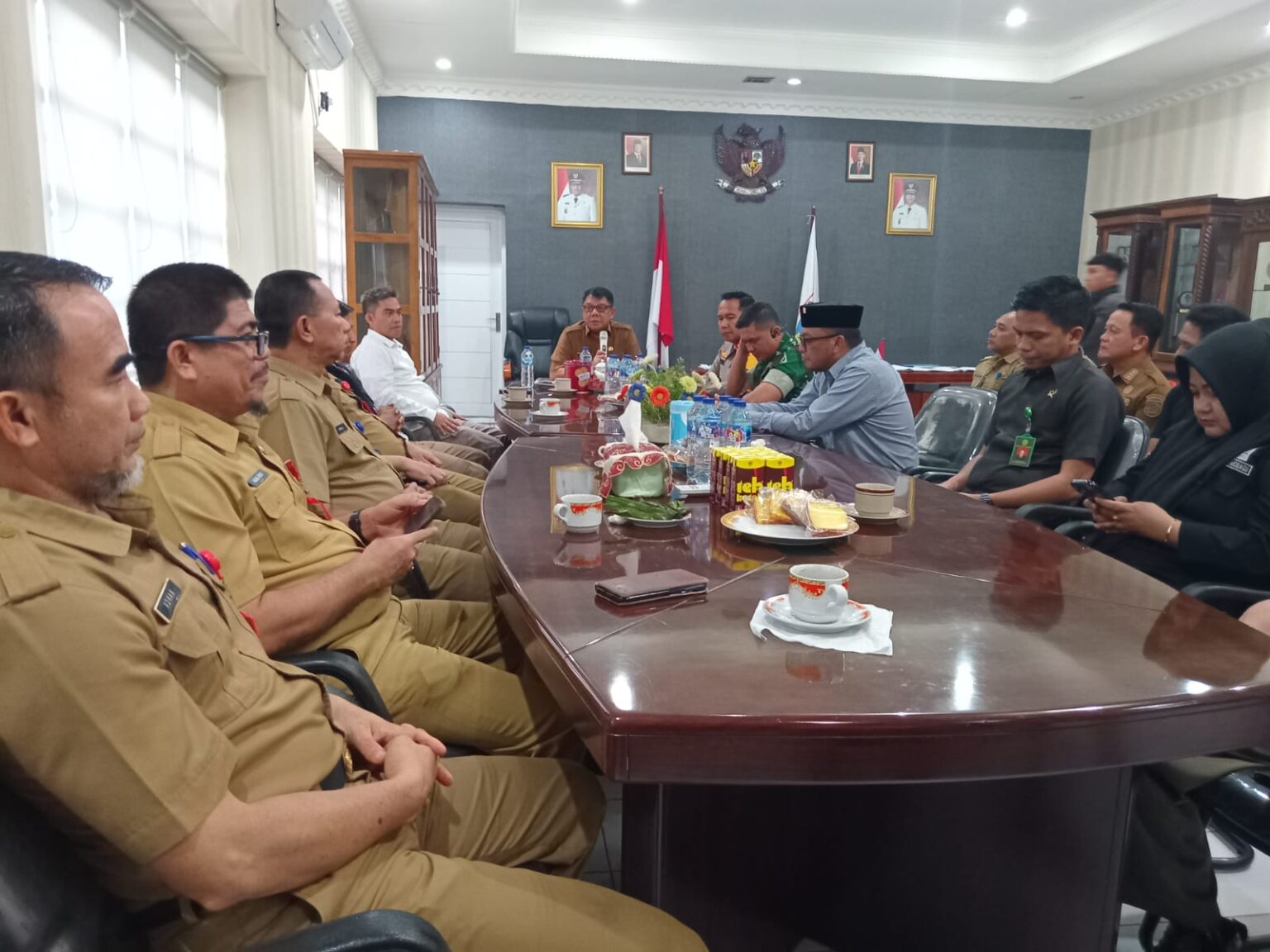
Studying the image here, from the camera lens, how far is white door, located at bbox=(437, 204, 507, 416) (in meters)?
8.11

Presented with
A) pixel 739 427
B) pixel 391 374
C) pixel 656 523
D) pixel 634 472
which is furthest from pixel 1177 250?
pixel 656 523

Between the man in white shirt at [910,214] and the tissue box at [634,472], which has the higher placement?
the man in white shirt at [910,214]

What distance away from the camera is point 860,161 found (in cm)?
821

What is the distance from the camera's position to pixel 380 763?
121cm

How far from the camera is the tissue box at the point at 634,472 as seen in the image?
6.33 ft

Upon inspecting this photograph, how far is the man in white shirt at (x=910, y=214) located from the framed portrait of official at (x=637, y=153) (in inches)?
92.4

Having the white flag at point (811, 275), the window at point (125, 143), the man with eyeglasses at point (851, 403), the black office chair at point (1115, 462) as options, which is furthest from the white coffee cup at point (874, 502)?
the white flag at point (811, 275)

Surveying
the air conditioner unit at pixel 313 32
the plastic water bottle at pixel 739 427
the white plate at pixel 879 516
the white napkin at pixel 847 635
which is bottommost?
the white napkin at pixel 847 635

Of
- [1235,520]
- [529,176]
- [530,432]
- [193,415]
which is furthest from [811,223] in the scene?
[193,415]

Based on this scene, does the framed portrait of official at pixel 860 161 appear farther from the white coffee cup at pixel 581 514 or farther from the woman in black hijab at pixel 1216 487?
the white coffee cup at pixel 581 514

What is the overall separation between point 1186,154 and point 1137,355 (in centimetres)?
442

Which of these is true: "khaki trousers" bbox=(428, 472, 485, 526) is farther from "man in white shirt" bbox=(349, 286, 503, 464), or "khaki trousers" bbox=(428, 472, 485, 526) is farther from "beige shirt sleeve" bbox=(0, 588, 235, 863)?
"beige shirt sleeve" bbox=(0, 588, 235, 863)

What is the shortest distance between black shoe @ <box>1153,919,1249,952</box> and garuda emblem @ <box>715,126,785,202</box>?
7382 mm

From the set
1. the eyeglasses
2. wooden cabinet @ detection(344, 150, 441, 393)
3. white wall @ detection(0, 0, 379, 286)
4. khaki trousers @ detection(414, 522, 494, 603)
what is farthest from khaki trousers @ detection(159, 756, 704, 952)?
wooden cabinet @ detection(344, 150, 441, 393)
